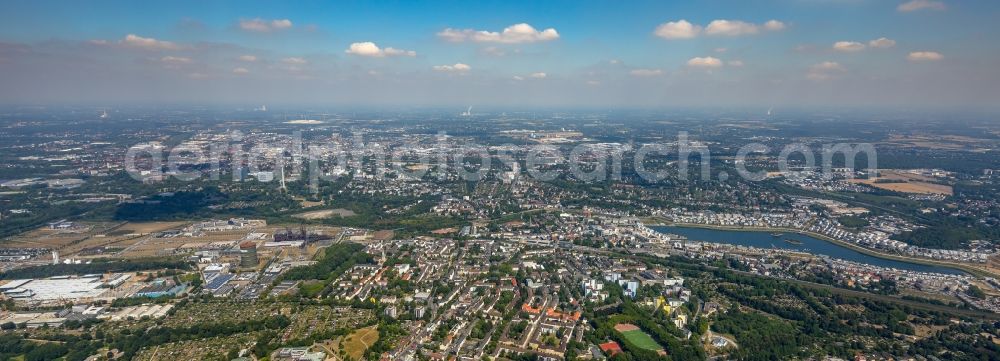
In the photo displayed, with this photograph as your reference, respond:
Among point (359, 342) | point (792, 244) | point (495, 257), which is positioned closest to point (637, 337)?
point (359, 342)

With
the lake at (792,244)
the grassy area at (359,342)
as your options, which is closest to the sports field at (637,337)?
the grassy area at (359,342)

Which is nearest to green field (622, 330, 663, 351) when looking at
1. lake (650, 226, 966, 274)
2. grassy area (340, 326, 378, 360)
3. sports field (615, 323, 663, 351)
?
sports field (615, 323, 663, 351)

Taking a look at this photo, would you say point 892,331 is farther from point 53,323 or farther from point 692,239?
point 53,323

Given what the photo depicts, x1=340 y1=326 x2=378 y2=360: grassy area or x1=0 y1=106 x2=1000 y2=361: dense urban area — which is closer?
x1=340 y1=326 x2=378 y2=360: grassy area

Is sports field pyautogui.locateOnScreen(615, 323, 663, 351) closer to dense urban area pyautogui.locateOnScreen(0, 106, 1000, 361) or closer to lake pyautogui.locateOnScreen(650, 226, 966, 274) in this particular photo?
dense urban area pyautogui.locateOnScreen(0, 106, 1000, 361)

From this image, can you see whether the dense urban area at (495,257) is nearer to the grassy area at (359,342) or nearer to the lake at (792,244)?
the grassy area at (359,342)

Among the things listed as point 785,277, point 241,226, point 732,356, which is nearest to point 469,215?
point 241,226
